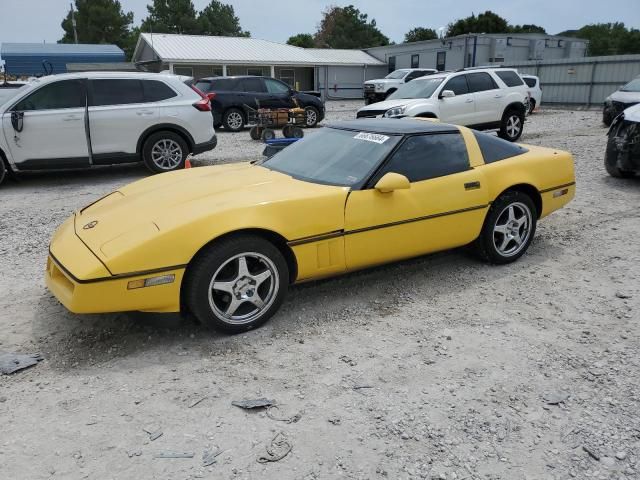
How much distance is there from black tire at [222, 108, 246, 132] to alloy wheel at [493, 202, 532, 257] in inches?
484

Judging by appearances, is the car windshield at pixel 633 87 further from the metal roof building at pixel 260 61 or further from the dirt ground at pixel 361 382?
the metal roof building at pixel 260 61

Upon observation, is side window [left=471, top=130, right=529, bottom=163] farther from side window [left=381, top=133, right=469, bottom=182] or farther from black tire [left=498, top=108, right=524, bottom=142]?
black tire [left=498, top=108, right=524, bottom=142]

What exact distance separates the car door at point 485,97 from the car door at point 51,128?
8.36 m

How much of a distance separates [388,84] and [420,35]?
52.6 m

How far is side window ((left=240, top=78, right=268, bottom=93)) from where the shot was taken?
15906 mm

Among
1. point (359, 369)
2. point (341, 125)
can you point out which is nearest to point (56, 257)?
point (359, 369)

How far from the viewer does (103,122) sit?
8297 mm

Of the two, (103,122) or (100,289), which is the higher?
(103,122)

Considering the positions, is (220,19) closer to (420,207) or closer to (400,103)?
(400,103)

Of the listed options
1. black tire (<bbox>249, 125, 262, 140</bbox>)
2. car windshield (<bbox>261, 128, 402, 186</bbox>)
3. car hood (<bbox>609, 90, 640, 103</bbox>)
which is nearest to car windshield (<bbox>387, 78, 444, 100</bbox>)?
black tire (<bbox>249, 125, 262, 140</bbox>)

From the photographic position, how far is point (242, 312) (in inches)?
138

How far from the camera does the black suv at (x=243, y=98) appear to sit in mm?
15562

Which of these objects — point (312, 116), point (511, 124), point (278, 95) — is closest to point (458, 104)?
point (511, 124)

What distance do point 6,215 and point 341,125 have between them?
4627 mm
